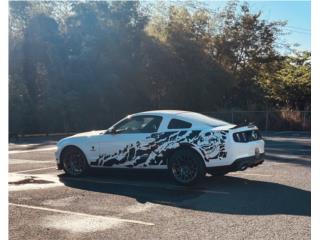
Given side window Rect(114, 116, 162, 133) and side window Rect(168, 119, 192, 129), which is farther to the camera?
side window Rect(114, 116, 162, 133)

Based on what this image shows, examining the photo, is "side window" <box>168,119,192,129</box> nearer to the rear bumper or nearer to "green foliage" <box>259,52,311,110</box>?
the rear bumper

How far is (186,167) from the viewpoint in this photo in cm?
920

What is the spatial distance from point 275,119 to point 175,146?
788 inches

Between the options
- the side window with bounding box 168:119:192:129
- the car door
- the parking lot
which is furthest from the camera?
the car door

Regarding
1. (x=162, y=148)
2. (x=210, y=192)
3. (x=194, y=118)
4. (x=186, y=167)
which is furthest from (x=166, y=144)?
(x=210, y=192)

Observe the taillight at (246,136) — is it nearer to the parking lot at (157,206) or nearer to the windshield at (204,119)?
the windshield at (204,119)

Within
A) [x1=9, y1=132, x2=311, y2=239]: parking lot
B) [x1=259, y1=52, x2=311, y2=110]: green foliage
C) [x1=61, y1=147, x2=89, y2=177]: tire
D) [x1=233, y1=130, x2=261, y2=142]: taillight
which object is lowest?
[x1=9, y1=132, x2=311, y2=239]: parking lot

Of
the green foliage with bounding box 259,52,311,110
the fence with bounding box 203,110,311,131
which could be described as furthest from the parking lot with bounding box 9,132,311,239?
the green foliage with bounding box 259,52,311,110

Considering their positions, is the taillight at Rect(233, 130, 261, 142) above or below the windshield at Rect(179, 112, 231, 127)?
below

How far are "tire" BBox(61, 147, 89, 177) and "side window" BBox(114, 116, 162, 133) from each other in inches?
42.4

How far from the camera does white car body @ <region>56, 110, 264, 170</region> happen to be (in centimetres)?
888
